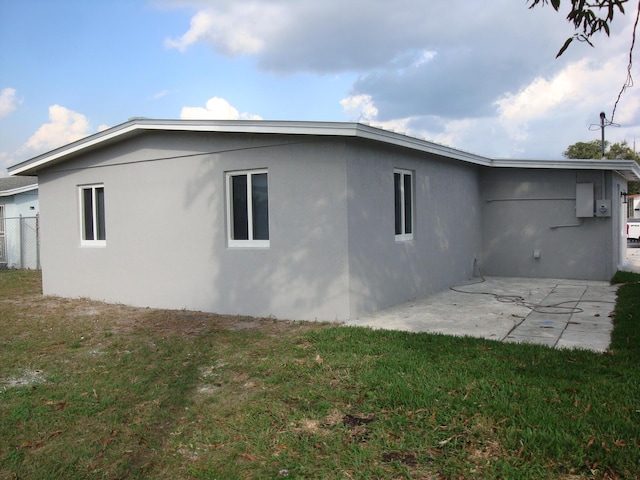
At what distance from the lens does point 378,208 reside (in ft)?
29.2

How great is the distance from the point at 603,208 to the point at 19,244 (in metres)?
19.2

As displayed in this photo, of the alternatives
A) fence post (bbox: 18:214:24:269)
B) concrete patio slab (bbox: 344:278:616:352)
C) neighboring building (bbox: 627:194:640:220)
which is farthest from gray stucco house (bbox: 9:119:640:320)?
neighboring building (bbox: 627:194:640:220)

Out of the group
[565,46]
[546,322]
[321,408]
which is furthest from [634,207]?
[565,46]

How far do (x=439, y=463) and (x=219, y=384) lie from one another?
2643 millimetres

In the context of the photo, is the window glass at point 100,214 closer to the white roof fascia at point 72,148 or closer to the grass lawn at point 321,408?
the white roof fascia at point 72,148

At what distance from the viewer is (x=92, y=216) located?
11344 millimetres

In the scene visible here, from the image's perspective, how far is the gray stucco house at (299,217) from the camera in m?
8.22

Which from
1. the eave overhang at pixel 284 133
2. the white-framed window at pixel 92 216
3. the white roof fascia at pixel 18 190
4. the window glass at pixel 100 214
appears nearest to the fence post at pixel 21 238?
the white roof fascia at pixel 18 190

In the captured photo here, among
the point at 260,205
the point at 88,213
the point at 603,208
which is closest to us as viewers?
the point at 260,205

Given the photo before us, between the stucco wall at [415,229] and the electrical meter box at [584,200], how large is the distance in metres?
2.36

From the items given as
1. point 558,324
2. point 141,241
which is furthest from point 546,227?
point 141,241

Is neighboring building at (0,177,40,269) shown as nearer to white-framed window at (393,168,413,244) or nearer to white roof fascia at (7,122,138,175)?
white roof fascia at (7,122,138,175)

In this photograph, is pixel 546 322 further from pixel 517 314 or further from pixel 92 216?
pixel 92 216

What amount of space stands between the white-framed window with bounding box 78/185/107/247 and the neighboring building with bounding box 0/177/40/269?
9.16 meters
